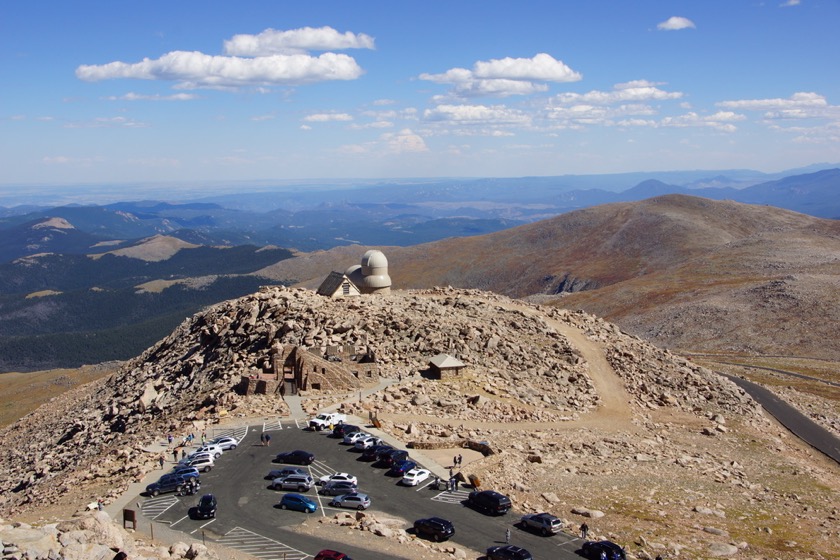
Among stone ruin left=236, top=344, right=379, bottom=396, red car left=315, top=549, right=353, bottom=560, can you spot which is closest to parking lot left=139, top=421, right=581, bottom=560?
red car left=315, top=549, right=353, bottom=560

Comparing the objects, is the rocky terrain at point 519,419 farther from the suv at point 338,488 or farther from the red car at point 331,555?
the red car at point 331,555

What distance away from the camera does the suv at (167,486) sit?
39469mm

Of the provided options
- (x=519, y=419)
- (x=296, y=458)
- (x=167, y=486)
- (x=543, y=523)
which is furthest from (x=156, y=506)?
(x=519, y=419)

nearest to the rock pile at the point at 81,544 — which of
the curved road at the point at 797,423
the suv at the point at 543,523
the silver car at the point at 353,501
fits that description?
the silver car at the point at 353,501

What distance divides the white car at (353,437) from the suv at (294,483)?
6738 millimetres

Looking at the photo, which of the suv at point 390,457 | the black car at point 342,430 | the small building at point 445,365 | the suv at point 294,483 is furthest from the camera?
the small building at point 445,365

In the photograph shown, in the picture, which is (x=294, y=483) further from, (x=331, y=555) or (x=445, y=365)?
(x=445, y=365)

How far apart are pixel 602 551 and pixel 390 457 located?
46.9ft

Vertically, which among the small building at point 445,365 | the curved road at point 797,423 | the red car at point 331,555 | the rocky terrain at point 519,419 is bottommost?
the curved road at point 797,423

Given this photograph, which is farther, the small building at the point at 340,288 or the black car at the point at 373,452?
the small building at the point at 340,288

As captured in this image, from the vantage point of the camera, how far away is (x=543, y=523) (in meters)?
35.2

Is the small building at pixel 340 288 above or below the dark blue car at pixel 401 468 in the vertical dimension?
above

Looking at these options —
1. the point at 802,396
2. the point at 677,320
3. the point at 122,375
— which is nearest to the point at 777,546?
the point at 802,396

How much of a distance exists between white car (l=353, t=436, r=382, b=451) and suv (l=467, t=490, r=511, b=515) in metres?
9.68
